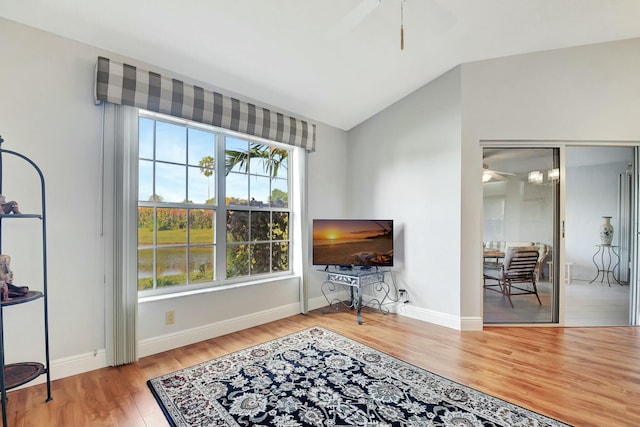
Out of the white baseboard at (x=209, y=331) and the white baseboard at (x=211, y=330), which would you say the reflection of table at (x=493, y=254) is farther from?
the white baseboard at (x=209, y=331)

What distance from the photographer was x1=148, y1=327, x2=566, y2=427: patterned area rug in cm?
175

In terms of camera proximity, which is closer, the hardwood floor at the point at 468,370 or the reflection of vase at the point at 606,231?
the hardwood floor at the point at 468,370

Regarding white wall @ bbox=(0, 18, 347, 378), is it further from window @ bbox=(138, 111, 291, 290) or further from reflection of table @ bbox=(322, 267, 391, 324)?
reflection of table @ bbox=(322, 267, 391, 324)

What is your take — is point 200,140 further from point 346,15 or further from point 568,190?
point 568,190

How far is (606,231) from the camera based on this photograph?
3.49 m

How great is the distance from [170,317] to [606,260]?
4.83 m

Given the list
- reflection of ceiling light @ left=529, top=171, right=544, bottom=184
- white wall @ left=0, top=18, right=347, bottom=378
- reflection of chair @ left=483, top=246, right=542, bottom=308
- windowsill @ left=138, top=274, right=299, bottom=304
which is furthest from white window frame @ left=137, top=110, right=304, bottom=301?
reflection of ceiling light @ left=529, top=171, right=544, bottom=184

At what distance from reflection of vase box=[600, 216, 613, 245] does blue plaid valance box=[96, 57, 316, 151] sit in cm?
365

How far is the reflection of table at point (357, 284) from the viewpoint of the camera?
351 centimetres

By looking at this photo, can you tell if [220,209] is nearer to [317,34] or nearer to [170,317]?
[170,317]

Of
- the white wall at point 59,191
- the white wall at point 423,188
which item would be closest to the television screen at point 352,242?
the white wall at point 423,188

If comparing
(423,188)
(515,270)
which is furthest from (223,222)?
(515,270)

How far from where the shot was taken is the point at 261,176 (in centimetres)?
356

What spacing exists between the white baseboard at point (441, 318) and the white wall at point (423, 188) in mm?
11
